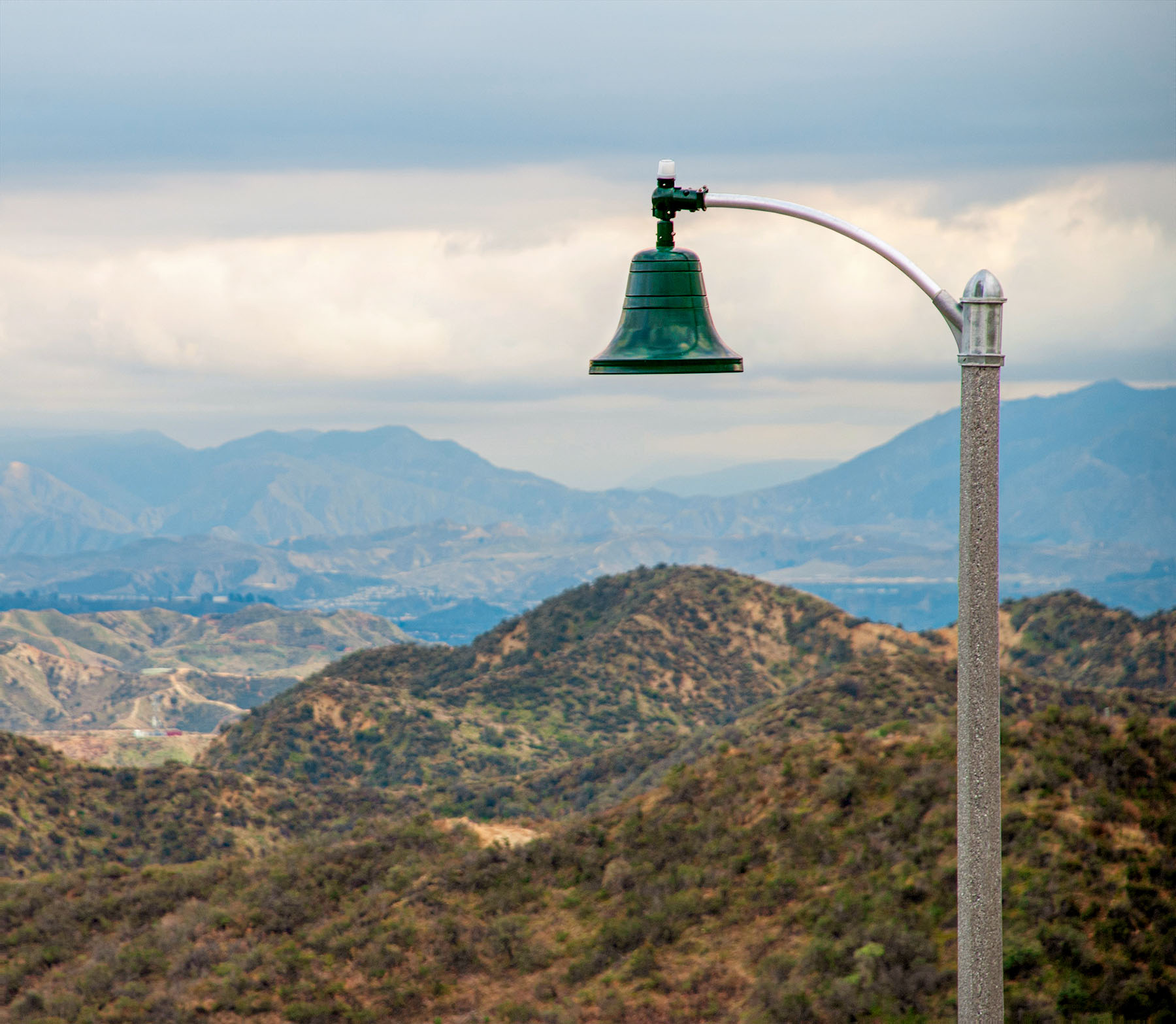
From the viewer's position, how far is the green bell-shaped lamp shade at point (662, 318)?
773 centimetres

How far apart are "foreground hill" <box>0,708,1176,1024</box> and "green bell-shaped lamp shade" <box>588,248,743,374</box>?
51.0 feet

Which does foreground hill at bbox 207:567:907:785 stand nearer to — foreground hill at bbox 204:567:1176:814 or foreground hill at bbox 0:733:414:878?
foreground hill at bbox 204:567:1176:814

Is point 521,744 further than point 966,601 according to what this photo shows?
Yes

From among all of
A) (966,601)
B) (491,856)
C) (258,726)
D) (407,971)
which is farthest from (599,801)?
(966,601)

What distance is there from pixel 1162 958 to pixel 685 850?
13311 mm

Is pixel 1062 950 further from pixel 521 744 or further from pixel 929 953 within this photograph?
pixel 521 744

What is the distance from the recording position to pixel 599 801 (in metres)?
59.0

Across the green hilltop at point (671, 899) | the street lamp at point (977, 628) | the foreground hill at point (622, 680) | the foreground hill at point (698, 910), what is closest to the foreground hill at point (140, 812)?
the green hilltop at point (671, 899)

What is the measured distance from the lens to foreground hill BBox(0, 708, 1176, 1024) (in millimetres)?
20859

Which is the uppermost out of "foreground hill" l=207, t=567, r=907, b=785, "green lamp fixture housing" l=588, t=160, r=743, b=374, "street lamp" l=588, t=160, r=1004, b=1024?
"green lamp fixture housing" l=588, t=160, r=743, b=374

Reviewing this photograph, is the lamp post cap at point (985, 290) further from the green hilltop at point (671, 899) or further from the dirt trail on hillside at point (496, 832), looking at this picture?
the dirt trail on hillside at point (496, 832)

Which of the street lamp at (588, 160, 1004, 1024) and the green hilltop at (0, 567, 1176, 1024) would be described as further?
the green hilltop at (0, 567, 1176, 1024)

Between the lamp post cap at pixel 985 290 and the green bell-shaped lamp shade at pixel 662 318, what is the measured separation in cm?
166

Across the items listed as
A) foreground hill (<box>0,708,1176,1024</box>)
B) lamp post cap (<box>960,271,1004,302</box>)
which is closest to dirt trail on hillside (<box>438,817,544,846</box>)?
foreground hill (<box>0,708,1176,1024</box>)
